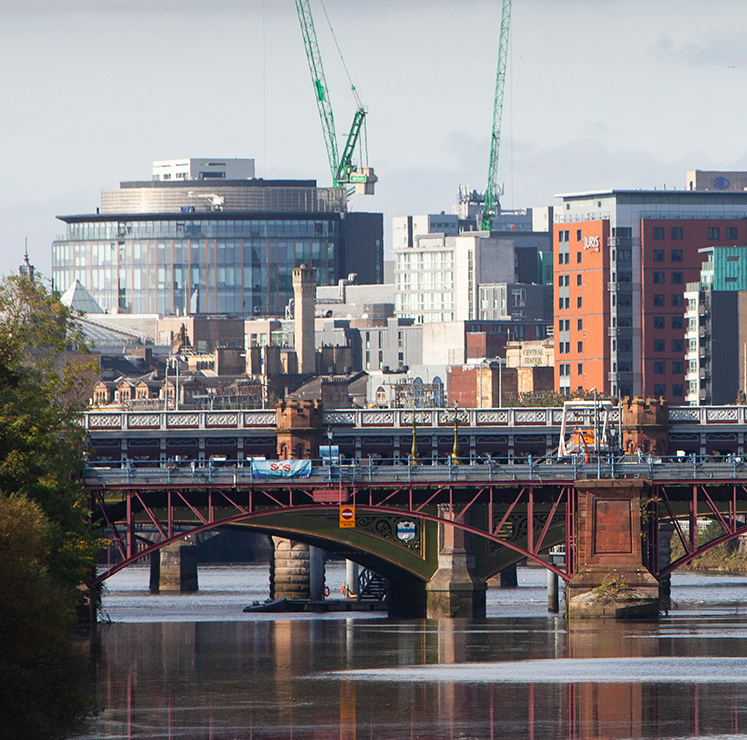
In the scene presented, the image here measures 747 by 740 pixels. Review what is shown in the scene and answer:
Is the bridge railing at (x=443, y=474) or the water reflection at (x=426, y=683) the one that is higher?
the bridge railing at (x=443, y=474)

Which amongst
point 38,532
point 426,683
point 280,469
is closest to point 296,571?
point 280,469

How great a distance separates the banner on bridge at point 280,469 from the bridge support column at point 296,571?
41.1 meters

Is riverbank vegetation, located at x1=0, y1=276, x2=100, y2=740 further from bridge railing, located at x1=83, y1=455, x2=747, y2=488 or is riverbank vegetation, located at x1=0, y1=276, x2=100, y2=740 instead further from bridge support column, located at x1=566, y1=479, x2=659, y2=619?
bridge support column, located at x1=566, y1=479, x2=659, y2=619

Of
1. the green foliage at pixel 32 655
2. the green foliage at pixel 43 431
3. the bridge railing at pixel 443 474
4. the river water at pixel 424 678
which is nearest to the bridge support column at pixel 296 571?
the river water at pixel 424 678

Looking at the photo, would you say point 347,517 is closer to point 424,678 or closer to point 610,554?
point 610,554

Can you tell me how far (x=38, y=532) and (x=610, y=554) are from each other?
183 feet

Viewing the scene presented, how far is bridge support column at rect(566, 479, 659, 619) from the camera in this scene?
11538 cm

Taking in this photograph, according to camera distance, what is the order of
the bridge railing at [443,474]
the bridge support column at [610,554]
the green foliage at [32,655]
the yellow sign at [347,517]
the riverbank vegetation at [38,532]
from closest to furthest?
the green foliage at [32,655] → the riverbank vegetation at [38,532] → the bridge support column at [610,554] → the bridge railing at [443,474] → the yellow sign at [347,517]

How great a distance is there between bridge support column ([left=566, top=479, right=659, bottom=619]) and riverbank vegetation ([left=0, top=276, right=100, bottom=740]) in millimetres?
28153

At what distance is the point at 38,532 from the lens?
65.8 meters

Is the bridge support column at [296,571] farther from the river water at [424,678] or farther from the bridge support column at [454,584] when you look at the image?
the bridge support column at [454,584]

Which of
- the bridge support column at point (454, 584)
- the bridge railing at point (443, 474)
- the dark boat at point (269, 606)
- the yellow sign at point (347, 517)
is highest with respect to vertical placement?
the bridge railing at point (443, 474)

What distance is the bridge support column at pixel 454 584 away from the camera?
434 ft

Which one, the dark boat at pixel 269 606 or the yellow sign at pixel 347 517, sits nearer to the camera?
the yellow sign at pixel 347 517
